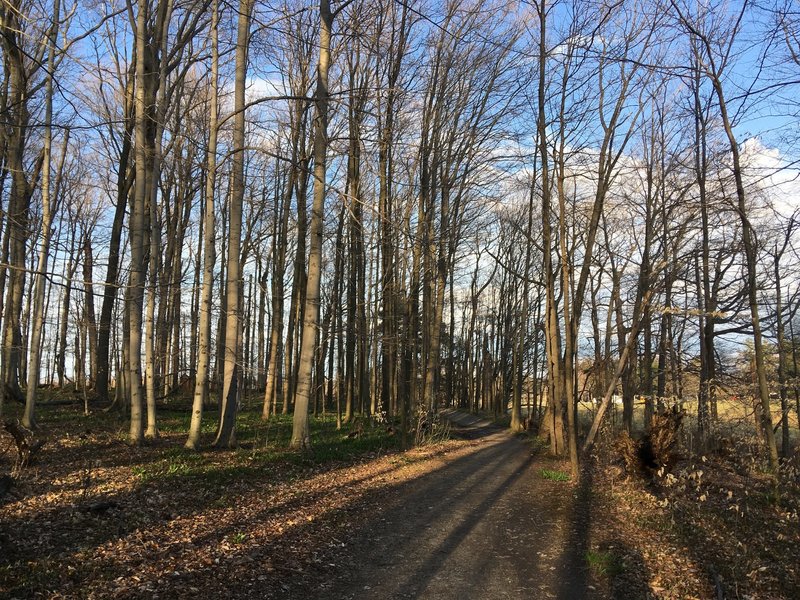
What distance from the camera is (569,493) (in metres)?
9.72

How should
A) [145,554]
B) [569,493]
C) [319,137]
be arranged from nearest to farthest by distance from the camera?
[145,554], [569,493], [319,137]

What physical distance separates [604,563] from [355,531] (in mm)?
2900

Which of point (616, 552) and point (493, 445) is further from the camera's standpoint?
point (493, 445)

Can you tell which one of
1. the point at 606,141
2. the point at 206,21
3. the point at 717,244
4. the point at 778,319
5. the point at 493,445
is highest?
the point at 206,21

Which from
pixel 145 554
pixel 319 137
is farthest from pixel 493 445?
pixel 145 554

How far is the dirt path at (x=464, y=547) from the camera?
5.02 metres

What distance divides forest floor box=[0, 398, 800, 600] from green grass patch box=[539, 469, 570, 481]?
6 centimetres

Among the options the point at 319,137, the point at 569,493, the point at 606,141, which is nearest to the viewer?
the point at 569,493

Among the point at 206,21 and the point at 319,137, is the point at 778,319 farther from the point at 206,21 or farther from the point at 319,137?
the point at 206,21

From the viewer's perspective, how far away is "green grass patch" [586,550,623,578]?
5539 millimetres

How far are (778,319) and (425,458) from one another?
1315cm

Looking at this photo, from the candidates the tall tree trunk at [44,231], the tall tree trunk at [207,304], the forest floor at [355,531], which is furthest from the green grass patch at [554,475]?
the tall tree trunk at [44,231]

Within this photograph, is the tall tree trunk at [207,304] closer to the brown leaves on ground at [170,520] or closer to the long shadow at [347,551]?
the brown leaves on ground at [170,520]

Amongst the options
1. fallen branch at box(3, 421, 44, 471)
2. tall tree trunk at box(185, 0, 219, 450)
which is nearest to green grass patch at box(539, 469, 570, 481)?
tall tree trunk at box(185, 0, 219, 450)
